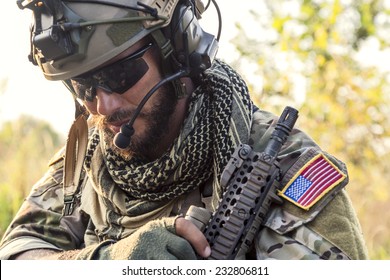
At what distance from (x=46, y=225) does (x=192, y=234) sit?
0.89m

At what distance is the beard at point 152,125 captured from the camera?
9.90ft

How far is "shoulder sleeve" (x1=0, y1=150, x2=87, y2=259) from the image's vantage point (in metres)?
3.33

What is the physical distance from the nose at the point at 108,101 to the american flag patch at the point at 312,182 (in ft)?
2.11

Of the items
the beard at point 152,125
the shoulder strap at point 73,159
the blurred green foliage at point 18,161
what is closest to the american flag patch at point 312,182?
the beard at point 152,125

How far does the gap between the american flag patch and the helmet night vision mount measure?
1.78 feet

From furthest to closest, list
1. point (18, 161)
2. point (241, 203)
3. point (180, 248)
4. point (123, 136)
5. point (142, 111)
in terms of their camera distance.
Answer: point (18, 161), point (142, 111), point (123, 136), point (241, 203), point (180, 248)

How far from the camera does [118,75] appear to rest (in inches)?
116

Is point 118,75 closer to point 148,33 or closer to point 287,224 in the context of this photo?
point 148,33

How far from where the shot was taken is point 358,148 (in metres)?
6.54

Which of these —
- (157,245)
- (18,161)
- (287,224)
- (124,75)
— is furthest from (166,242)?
(18,161)

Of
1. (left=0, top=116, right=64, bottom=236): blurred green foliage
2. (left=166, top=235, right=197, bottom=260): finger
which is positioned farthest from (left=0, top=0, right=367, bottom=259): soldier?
(left=0, top=116, right=64, bottom=236): blurred green foliage

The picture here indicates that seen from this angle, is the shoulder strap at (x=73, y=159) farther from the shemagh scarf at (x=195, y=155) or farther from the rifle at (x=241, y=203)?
the rifle at (x=241, y=203)

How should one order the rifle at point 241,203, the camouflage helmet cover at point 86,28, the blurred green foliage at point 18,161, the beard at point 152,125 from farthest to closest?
the blurred green foliage at point 18,161 → the beard at point 152,125 → the camouflage helmet cover at point 86,28 → the rifle at point 241,203
